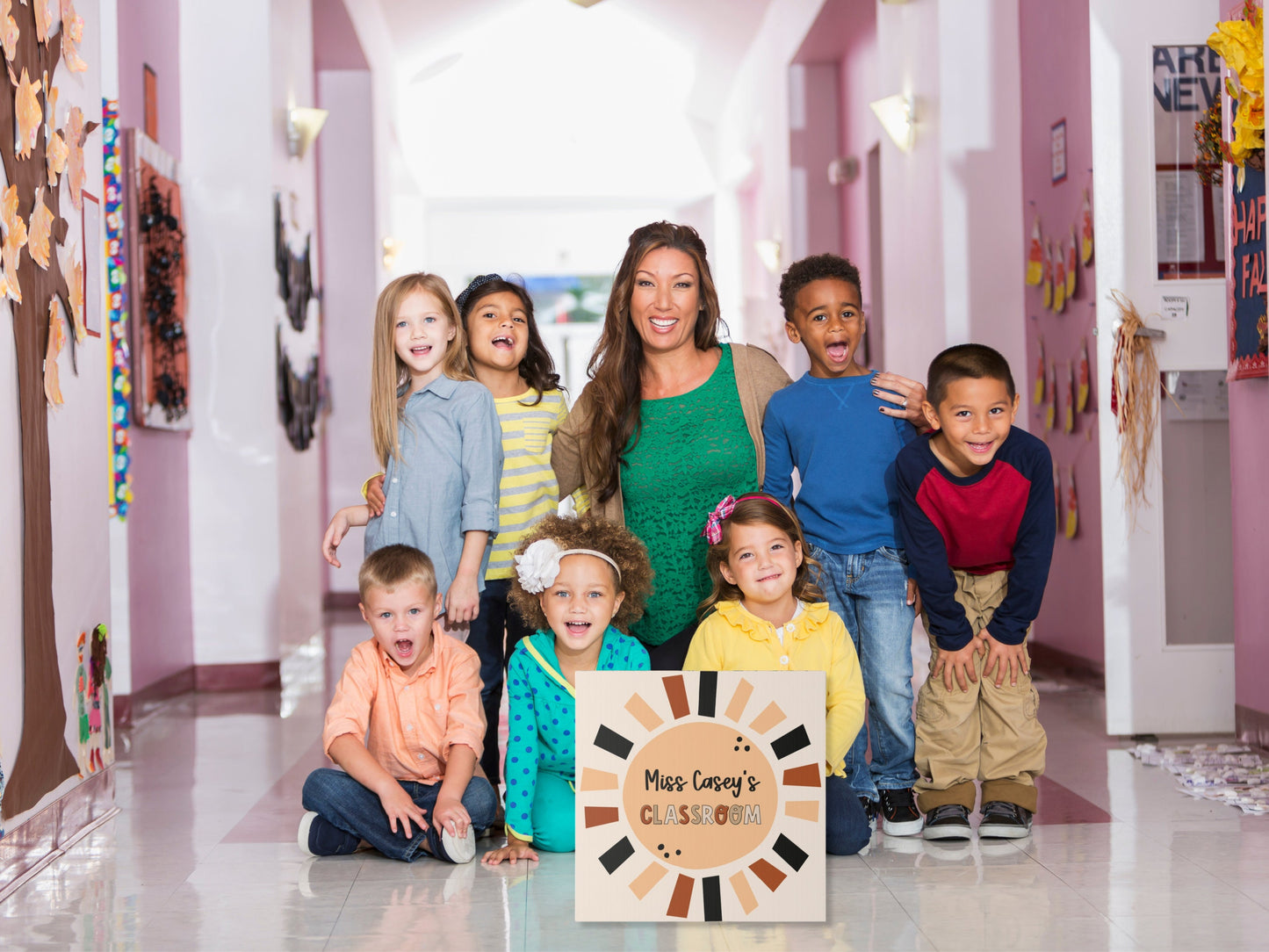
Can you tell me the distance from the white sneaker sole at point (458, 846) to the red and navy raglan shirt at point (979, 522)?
1.00 m

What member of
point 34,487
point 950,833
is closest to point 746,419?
point 950,833

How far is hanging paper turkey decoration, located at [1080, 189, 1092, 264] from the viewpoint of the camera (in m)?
4.38

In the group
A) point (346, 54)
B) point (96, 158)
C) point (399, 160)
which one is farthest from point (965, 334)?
point (399, 160)

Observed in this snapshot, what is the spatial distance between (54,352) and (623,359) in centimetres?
115

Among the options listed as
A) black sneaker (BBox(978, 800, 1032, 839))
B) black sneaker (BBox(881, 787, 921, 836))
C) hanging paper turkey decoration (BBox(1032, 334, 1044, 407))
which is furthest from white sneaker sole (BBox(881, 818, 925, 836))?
hanging paper turkey decoration (BBox(1032, 334, 1044, 407))

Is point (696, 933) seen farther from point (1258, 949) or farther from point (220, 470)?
point (220, 470)

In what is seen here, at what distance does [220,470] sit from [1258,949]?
394 centimetres

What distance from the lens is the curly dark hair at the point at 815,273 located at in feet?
8.64

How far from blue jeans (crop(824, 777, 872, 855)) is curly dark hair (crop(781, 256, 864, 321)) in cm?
97

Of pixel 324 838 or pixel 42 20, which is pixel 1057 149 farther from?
pixel 324 838

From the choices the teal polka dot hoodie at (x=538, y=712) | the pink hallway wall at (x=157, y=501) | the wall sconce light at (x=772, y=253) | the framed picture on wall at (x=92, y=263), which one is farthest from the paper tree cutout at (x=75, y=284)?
the wall sconce light at (x=772, y=253)

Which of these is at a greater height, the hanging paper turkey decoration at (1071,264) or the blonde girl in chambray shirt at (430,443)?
the hanging paper turkey decoration at (1071,264)

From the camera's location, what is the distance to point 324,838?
2562mm

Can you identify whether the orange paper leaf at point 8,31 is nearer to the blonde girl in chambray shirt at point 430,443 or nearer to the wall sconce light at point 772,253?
the blonde girl in chambray shirt at point 430,443
